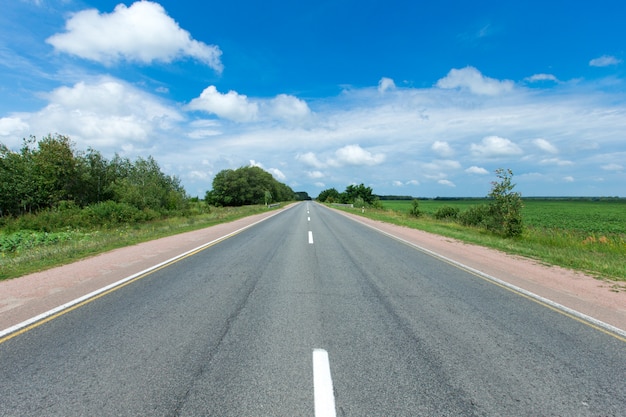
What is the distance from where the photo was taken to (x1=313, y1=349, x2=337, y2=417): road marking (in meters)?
2.36

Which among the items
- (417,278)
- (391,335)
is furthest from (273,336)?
(417,278)

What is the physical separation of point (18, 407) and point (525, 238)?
19482mm

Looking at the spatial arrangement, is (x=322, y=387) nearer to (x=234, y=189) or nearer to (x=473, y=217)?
(x=473, y=217)

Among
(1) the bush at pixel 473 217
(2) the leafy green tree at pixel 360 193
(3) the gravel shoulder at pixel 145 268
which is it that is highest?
(2) the leafy green tree at pixel 360 193

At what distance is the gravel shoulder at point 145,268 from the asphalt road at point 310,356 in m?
0.71

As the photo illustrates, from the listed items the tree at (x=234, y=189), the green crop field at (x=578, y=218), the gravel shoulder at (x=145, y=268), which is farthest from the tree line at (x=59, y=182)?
the tree at (x=234, y=189)

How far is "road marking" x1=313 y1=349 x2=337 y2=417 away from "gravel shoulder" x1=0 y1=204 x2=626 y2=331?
13.9 ft

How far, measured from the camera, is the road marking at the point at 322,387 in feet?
7.76

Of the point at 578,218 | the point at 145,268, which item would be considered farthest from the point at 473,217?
the point at 145,268

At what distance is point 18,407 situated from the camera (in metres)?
2.42

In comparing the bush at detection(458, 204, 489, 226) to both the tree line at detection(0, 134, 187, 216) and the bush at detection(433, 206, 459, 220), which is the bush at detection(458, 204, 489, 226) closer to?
the bush at detection(433, 206, 459, 220)

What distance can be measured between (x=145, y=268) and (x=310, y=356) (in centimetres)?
605

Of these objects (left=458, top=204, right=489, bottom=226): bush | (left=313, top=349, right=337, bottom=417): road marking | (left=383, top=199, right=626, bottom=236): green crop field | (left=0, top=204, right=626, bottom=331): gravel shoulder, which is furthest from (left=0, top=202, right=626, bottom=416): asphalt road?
(left=458, top=204, right=489, bottom=226): bush

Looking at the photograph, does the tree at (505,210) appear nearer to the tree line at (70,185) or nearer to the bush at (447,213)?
the bush at (447,213)
